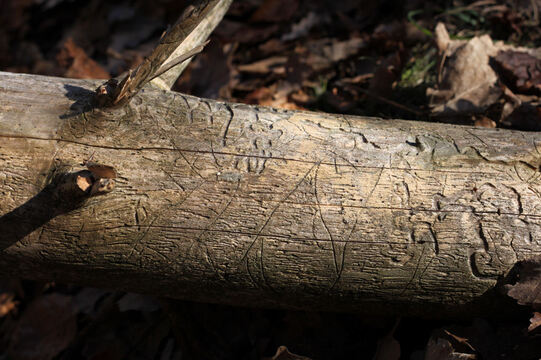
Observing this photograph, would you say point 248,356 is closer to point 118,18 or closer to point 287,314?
point 287,314

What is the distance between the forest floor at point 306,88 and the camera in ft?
6.55

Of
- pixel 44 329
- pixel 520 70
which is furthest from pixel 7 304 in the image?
pixel 520 70

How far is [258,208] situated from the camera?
59.2 inches

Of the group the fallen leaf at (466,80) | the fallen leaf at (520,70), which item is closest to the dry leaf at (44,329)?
the fallen leaf at (466,80)

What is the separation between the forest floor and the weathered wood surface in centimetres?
35

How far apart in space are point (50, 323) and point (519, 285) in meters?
2.26

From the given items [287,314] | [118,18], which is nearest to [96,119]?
[287,314]

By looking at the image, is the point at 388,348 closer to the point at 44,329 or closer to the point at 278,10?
the point at 44,329

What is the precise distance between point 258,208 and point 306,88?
165 cm

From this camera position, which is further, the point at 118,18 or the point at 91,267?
the point at 118,18

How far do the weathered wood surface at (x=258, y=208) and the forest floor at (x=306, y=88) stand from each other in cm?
35

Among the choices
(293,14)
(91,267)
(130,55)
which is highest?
(293,14)

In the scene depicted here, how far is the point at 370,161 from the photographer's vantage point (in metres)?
1.57

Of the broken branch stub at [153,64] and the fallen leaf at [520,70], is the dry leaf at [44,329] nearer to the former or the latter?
the broken branch stub at [153,64]
